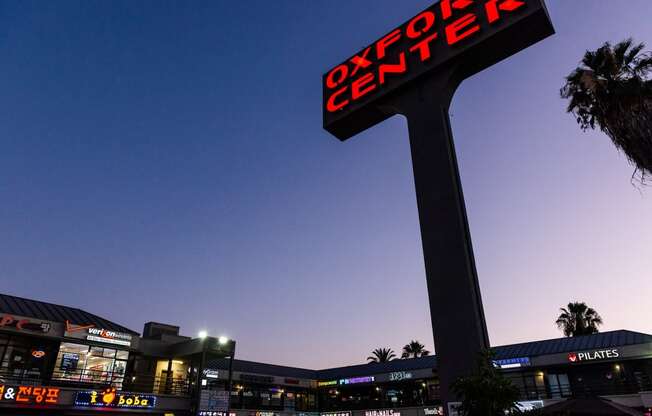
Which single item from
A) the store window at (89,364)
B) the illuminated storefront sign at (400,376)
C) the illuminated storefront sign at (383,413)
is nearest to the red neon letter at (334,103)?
the store window at (89,364)

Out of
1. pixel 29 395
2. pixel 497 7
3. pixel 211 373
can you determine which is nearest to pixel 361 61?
pixel 497 7

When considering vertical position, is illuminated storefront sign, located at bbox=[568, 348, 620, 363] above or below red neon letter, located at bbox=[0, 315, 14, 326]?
below

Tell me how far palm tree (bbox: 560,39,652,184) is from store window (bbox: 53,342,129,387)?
31.9m

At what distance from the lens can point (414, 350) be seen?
308ft

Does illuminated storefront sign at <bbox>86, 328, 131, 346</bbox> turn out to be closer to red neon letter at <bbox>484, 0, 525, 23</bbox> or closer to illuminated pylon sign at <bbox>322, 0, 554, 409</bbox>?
illuminated pylon sign at <bbox>322, 0, 554, 409</bbox>

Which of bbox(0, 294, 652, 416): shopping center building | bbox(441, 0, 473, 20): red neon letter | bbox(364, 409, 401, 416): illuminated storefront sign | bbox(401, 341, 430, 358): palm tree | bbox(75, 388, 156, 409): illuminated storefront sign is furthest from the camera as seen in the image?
bbox(401, 341, 430, 358): palm tree

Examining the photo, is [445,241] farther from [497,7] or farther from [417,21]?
[417,21]

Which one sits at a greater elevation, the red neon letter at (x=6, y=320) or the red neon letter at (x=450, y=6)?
the red neon letter at (x=450, y=6)

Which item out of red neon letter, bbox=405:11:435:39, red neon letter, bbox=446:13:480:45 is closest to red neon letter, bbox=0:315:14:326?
red neon letter, bbox=405:11:435:39

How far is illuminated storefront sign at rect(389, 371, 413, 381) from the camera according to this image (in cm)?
5162

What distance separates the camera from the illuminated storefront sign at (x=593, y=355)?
37.0m

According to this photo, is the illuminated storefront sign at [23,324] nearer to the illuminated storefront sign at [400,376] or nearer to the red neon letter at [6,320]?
the red neon letter at [6,320]

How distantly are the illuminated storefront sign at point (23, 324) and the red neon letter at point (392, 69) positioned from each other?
28.0 m

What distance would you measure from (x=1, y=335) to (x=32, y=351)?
7.37 feet
